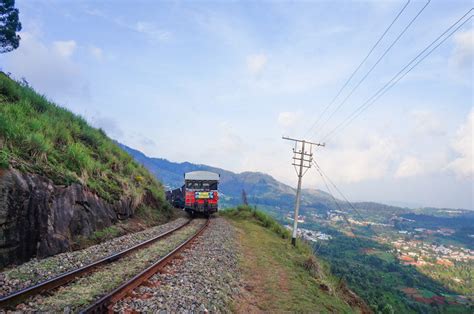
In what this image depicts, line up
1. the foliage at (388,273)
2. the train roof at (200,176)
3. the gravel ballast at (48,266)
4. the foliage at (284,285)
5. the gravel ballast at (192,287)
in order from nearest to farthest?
the gravel ballast at (192,287) < the gravel ballast at (48,266) < the foliage at (284,285) < the train roof at (200,176) < the foliage at (388,273)

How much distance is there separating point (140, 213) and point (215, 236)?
15.5 feet

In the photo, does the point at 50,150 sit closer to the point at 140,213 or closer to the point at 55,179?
the point at 55,179

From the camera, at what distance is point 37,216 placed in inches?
301

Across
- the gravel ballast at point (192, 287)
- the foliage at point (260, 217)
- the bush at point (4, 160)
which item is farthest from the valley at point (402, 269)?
the bush at point (4, 160)

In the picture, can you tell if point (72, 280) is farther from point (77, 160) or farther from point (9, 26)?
point (9, 26)

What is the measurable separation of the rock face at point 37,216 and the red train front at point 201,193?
15.1 meters

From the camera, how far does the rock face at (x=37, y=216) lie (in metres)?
6.83

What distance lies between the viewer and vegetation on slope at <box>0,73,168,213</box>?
871 cm

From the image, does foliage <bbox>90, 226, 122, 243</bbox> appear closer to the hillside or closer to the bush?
the hillside

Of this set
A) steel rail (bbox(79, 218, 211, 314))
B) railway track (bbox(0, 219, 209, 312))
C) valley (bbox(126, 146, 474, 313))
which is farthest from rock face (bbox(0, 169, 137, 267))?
valley (bbox(126, 146, 474, 313))

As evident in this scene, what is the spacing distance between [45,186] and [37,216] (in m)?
0.94

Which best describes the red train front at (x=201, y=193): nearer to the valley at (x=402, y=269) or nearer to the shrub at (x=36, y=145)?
the valley at (x=402, y=269)

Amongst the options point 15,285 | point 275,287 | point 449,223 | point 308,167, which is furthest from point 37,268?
point 449,223

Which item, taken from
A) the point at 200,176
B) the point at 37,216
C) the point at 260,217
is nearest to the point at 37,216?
the point at 37,216
